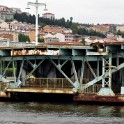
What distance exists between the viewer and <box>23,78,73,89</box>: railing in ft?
129

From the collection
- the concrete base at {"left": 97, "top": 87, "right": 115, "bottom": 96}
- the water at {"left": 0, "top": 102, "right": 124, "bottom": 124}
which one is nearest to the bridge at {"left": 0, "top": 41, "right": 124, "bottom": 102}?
the concrete base at {"left": 97, "top": 87, "right": 115, "bottom": 96}

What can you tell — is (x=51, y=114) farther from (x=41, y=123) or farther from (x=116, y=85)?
(x=116, y=85)

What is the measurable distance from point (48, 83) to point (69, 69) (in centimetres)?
255

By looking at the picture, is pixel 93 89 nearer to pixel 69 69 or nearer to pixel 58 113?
pixel 69 69

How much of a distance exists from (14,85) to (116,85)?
8.24m

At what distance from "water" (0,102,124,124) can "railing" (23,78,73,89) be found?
2.17 metres

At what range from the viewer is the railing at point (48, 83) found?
39.2m

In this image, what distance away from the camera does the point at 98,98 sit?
35.9m

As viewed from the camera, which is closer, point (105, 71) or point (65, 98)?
point (105, 71)

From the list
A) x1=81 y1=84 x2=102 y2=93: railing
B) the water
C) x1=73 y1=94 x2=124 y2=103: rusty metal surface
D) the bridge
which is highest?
the bridge

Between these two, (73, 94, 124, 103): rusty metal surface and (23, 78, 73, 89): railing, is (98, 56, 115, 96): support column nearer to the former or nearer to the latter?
(73, 94, 124, 103): rusty metal surface

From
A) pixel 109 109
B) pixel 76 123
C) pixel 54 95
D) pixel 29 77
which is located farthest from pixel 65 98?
pixel 76 123

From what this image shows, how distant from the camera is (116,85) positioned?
1531 inches

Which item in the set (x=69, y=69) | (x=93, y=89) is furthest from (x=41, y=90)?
(x=69, y=69)
